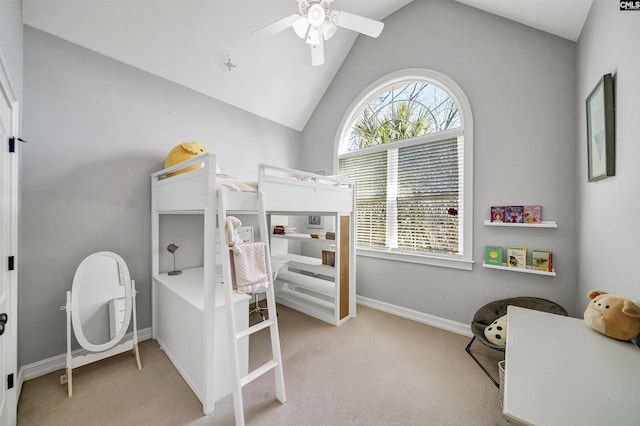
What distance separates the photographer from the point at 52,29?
1.93m

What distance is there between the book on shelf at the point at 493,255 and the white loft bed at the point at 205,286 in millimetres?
1660

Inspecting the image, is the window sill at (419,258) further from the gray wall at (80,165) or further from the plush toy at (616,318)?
the gray wall at (80,165)

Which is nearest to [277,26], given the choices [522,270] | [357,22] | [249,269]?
[357,22]

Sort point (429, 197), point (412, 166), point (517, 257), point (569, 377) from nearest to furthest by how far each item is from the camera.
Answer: point (569, 377), point (517, 257), point (429, 197), point (412, 166)

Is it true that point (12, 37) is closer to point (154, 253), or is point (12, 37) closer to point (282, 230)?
point (154, 253)

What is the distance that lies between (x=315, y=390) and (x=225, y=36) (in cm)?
332

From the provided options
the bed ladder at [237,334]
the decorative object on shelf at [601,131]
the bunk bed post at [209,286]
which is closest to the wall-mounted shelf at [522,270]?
the decorative object on shelf at [601,131]

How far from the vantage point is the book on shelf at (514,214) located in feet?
7.13

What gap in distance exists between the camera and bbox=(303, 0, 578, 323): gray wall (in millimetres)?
2025

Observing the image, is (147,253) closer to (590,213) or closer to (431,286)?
(431,286)

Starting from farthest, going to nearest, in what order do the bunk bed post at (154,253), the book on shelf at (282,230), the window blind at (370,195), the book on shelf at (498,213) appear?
the book on shelf at (282,230) → the window blind at (370,195) → the bunk bed post at (154,253) → the book on shelf at (498,213)

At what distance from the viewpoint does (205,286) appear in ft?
5.24

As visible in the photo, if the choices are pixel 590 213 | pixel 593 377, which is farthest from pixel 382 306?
pixel 593 377

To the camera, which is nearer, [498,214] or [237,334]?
[237,334]
